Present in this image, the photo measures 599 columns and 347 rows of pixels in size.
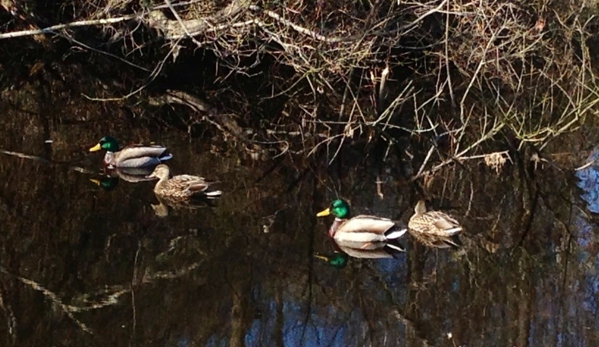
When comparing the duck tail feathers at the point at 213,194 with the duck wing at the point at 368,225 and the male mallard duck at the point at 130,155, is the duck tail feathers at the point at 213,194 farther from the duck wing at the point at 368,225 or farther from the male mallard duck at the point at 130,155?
the duck wing at the point at 368,225

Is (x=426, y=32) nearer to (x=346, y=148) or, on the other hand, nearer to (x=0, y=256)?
(x=346, y=148)

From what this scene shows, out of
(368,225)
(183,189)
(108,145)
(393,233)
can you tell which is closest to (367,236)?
(368,225)

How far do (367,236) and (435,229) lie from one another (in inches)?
25.9

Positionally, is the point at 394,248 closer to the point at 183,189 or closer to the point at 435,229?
the point at 435,229

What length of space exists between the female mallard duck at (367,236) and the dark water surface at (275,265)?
0.17 m

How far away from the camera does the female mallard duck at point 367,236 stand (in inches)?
330

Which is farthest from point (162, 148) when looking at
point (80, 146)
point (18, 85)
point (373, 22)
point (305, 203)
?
point (18, 85)

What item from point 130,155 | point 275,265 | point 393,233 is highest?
point 130,155

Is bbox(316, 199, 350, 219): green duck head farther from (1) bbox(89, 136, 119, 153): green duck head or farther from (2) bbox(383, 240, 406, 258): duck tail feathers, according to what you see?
(1) bbox(89, 136, 119, 153): green duck head

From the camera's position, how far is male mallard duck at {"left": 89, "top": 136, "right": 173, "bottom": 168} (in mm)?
10305

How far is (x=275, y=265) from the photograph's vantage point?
785cm

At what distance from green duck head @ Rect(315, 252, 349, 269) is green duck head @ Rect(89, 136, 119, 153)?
337 centimetres

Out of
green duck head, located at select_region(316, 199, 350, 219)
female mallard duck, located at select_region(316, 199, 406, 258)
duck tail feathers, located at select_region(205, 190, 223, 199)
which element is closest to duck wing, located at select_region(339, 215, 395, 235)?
female mallard duck, located at select_region(316, 199, 406, 258)

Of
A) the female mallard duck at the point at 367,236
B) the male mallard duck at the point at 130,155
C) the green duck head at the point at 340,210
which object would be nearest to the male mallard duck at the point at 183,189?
the male mallard duck at the point at 130,155
